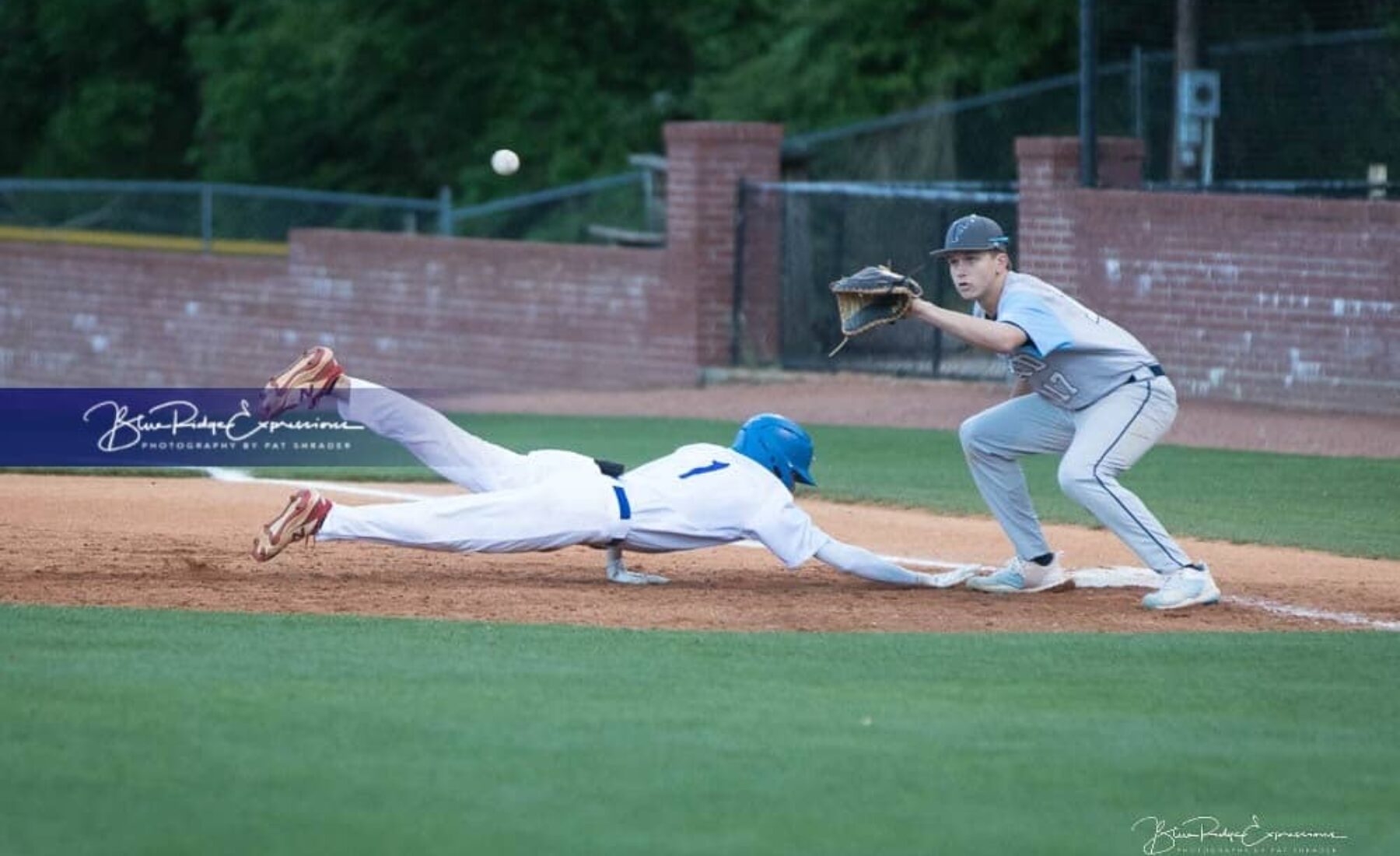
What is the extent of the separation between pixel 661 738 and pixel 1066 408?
338 centimetres

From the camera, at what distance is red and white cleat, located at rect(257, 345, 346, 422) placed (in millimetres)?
8758

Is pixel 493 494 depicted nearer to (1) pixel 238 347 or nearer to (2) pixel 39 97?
(1) pixel 238 347

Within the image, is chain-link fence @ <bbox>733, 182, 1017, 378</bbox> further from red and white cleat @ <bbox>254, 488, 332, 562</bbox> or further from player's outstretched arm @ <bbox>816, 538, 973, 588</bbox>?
red and white cleat @ <bbox>254, 488, 332, 562</bbox>

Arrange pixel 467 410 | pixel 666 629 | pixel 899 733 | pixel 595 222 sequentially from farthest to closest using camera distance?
pixel 595 222, pixel 467 410, pixel 666 629, pixel 899 733

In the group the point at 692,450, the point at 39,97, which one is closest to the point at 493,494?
the point at 692,450

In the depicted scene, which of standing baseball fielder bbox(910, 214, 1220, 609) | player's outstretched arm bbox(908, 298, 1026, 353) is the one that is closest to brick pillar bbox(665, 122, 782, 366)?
standing baseball fielder bbox(910, 214, 1220, 609)

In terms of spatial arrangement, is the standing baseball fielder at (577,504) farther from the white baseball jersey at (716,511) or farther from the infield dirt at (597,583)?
the infield dirt at (597,583)

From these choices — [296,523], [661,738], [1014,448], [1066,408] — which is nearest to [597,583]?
[296,523]

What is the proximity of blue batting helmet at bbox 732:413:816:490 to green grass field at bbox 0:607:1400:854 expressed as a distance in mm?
1217

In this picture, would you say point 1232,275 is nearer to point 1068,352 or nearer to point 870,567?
point 1068,352

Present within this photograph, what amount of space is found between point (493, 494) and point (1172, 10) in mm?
17058

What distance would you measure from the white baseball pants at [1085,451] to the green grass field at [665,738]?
666mm

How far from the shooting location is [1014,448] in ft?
29.2

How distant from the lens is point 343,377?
8953 millimetres
